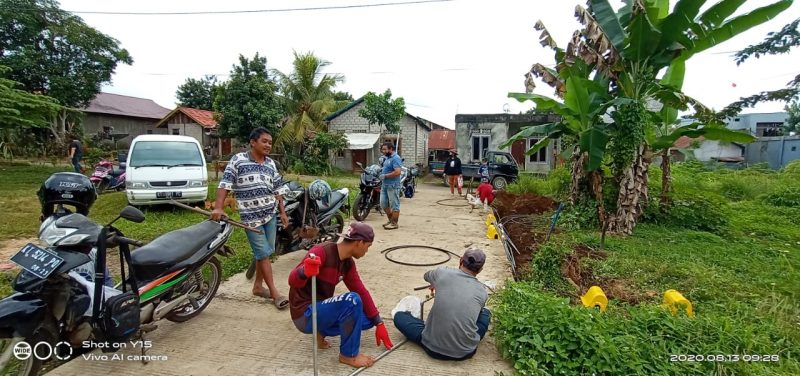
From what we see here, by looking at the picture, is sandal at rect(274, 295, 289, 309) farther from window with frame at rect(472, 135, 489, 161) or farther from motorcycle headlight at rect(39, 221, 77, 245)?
window with frame at rect(472, 135, 489, 161)

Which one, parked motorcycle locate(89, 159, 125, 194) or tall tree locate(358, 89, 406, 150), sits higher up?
tall tree locate(358, 89, 406, 150)

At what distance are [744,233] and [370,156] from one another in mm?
16913

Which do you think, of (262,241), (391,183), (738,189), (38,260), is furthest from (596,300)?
(738,189)

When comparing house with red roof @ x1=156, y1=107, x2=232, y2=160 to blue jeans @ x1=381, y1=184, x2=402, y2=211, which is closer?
blue jeans @ x1=381, y1=184, x2=402, y2=211

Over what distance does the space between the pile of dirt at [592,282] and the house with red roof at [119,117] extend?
98.3ft

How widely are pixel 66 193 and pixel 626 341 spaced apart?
3873mm

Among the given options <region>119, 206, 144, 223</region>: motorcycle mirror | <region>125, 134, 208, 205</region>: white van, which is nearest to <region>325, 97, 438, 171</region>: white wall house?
<region>125, 134, 208, 205</region>: white van

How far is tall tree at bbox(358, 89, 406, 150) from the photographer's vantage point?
65.6ft

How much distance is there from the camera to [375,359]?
2844 millimetres

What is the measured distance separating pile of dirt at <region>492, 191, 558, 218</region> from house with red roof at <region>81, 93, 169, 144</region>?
27.0m

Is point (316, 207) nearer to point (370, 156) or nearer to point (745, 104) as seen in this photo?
point (745, 104)

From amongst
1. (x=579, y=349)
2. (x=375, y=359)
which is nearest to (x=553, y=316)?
(x=579, y=349)

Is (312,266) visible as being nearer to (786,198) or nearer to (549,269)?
(549,269)

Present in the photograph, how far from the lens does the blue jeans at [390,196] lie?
725cm
